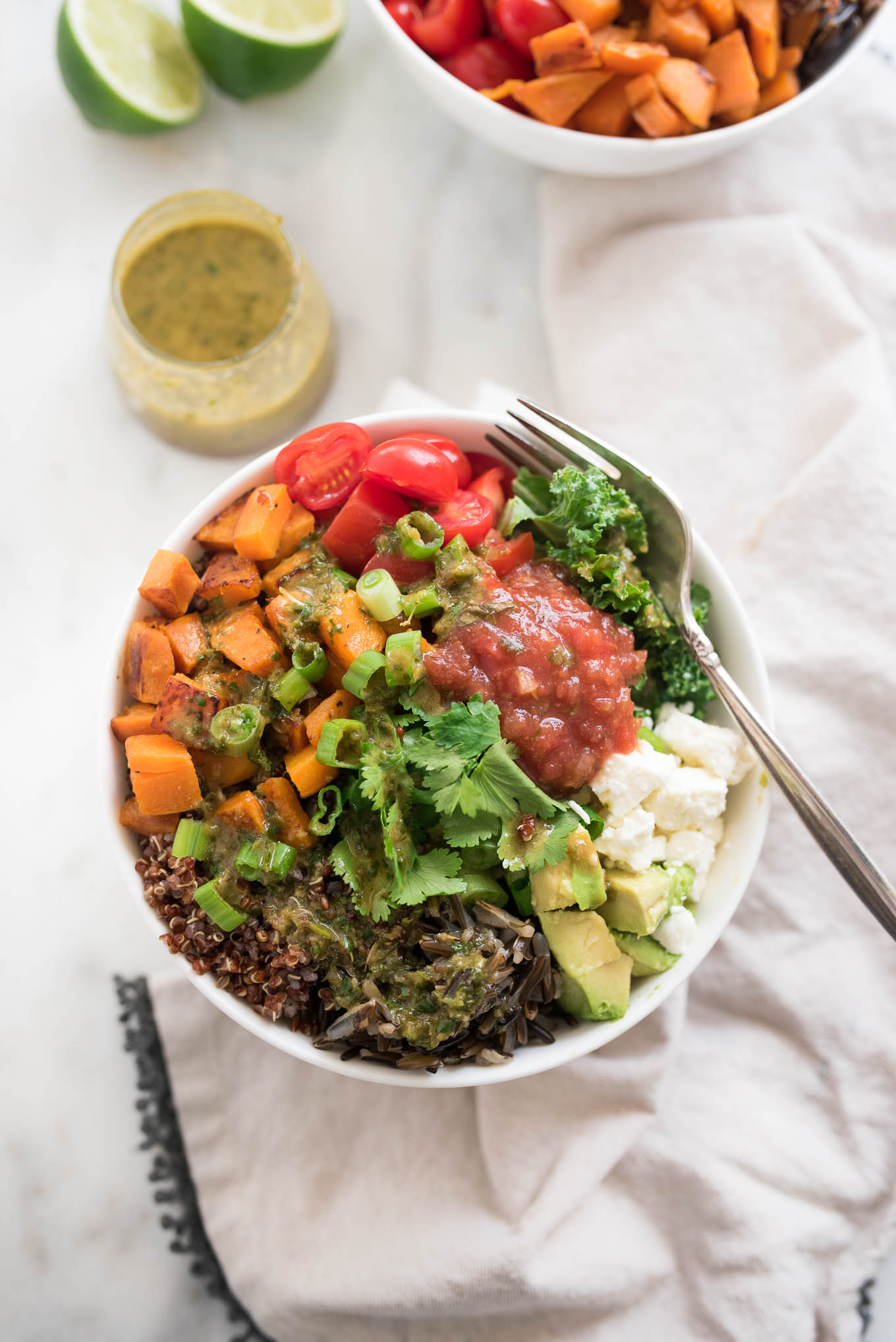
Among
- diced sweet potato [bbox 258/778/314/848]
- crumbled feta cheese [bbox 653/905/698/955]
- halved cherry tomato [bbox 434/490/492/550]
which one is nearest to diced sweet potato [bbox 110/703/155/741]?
diced sweet potato [bbox 258/778/314/848]

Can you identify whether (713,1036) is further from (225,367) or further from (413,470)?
(225,367)

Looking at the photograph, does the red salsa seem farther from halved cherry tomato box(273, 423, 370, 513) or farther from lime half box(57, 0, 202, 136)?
lime half box(57, 0, 202, 136)

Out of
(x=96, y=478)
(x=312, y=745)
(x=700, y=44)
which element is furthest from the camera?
(x=96, y=478)

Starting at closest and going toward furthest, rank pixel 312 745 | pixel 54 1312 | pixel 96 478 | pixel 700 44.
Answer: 1. pixel 312 745
2. pixel 700 44
3. pixel 54 1312
4. pixel 96 478

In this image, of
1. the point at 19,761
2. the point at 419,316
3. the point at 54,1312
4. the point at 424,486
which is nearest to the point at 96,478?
the point at 19,761

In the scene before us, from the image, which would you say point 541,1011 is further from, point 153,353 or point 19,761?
point 153,353

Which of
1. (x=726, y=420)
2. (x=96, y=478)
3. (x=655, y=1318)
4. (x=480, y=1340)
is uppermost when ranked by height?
(x=726, y=420)
